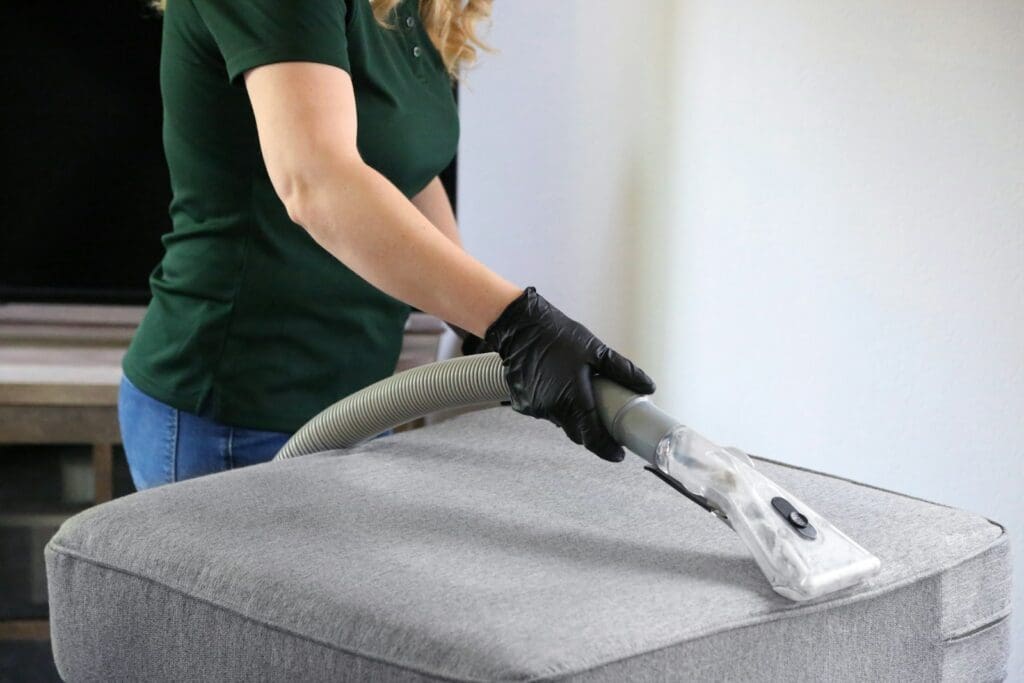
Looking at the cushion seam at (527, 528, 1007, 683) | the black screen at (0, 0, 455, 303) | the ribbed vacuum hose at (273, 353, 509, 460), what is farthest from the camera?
the black screen at (0, 0, 455, 303)

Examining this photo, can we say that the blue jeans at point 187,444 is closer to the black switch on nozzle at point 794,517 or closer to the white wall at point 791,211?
the black switch on nozzle at point 794,517

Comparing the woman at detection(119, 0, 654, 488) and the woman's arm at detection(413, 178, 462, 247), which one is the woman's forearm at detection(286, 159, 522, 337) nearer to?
the woman at detection(119, 0, 654, 488)

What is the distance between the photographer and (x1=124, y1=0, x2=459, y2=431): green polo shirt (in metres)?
1.26

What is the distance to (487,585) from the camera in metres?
0.87

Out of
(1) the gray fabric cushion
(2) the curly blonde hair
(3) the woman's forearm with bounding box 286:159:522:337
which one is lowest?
(1) the gray fabric cushion

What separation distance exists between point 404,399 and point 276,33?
376 mm

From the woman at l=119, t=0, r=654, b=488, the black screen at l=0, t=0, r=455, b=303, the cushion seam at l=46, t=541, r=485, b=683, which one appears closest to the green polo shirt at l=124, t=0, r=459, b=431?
the woman at l=119, t=0, r=654, b=488

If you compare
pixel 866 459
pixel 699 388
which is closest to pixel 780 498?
pixel 866 459

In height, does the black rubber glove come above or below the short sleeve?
below

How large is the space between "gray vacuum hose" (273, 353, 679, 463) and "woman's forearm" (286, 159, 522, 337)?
96 millimetres

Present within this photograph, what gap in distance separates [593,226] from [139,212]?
928 mm

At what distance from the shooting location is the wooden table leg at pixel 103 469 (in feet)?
7.47

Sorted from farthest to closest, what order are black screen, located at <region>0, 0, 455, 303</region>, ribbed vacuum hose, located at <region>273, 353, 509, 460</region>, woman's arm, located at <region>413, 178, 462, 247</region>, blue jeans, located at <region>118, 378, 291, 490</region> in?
black screen, located at <region>0, 0, 455, 303</region> < woman's arm, located at <region>413, 178, 462, 247</region> < blue jeans, located at <region>118, 378, 291, 490</region> < ribbed vacuum hose, located at <region>273, 353, 509, 460</region>

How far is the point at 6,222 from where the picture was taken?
250 centimetres
